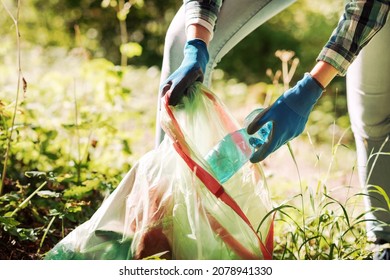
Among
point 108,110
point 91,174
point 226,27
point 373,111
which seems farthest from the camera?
point 108,110

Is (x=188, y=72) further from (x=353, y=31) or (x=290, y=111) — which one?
(x=353, y=31)

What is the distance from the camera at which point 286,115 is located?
65.1 inches

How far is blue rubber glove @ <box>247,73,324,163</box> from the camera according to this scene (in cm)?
165

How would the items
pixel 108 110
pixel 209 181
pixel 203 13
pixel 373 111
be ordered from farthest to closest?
pixel 108 110, pixel 373 111, pixel 203 13, pixel 209 181

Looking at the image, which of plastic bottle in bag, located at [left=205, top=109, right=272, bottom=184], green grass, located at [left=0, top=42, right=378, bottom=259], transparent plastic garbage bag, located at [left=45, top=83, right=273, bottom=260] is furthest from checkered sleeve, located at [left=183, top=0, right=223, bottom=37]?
green grass, located at [left=0, top=42, right=378, bottom=259]

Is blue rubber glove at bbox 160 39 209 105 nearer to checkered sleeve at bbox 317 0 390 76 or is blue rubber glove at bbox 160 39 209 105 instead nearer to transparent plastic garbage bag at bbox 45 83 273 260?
transparent plastic garbage bag at bbox 45 83 273 260

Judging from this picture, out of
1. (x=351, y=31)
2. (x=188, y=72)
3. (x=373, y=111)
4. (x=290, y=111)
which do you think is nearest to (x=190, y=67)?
(x=188, y=72)

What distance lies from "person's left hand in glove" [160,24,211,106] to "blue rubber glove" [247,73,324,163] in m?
0.19

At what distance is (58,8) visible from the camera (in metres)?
5.95

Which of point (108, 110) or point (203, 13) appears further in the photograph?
point (108, 110)

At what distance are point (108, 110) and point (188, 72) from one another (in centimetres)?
108

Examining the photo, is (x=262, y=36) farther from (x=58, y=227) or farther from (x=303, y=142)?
(x=58, y=227)
